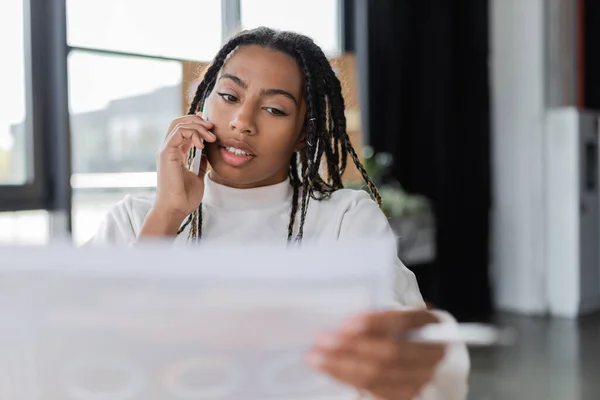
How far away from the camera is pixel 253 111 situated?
810 millimetres

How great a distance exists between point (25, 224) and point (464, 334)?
2.57 m

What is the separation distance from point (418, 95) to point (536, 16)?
0.98m

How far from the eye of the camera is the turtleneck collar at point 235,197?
0.88 m

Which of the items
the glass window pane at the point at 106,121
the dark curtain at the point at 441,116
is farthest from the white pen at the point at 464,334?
the dark curtain at the point at 441,116

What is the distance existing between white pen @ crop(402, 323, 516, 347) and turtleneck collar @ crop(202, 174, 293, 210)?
1.56ft

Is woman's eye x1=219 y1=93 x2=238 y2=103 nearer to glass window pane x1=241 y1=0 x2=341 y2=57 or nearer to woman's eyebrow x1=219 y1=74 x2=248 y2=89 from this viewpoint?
woman's eyebrow x1=219 y1=74 x2=248 y2=89

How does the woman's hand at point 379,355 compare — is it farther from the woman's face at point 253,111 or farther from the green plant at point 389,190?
the green plant at point 389,190

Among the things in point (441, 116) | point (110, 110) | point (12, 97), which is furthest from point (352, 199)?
point (441, 116)

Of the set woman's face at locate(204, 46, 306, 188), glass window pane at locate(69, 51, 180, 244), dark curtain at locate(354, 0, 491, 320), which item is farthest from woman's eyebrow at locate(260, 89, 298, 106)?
dark curtain at locate(354, 0, 491, 320)

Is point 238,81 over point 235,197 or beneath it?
over

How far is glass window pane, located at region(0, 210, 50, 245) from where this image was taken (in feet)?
8.38

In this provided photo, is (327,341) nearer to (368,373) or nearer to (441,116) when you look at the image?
(368,373)

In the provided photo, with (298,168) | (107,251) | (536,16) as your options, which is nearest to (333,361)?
(107,251)

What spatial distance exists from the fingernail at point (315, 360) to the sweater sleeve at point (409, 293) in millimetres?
72
